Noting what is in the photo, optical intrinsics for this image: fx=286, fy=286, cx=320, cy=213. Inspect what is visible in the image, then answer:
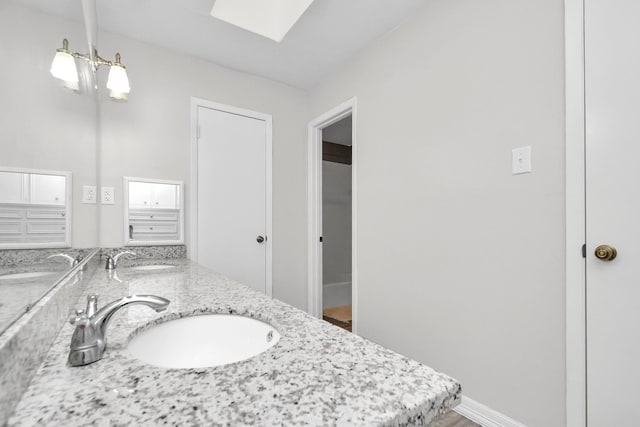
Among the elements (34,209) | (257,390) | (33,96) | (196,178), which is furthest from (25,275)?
(196,178)

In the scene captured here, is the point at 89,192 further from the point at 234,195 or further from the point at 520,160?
the point at 520,160

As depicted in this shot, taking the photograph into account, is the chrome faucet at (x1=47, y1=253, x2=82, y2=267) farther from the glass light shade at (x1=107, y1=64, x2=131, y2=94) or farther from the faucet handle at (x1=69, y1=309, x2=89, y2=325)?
the glass light shade at (x1=107, y1=64, x2=131, y2=94)

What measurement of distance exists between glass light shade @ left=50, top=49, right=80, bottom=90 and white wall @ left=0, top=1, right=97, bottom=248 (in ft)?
0.08

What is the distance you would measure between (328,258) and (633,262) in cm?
326

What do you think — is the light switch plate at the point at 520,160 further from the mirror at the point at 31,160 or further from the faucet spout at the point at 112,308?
the mirror at the point at 31,160

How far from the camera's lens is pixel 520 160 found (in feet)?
4.18

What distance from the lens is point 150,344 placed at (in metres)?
0.67

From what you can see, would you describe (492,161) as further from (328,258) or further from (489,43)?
(328,258)

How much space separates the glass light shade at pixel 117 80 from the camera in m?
1.68

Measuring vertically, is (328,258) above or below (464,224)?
below

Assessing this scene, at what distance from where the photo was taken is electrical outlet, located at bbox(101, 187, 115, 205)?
184 cm

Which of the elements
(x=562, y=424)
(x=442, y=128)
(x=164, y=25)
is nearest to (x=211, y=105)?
(x=164, y=25)

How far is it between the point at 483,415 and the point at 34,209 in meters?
1.89

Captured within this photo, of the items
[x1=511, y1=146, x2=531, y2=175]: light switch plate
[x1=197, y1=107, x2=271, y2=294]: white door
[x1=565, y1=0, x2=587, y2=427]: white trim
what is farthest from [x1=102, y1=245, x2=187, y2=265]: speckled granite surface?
[x1=565, y1=0, x2=587, y2=427]: white trim
